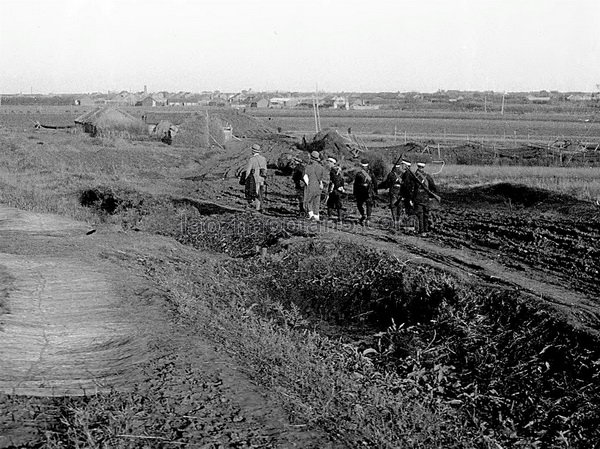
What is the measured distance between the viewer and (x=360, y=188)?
15609 mm

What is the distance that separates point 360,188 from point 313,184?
1.05 metres

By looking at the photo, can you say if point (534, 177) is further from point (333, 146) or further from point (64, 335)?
point (64, 335)

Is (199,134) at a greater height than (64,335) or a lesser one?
greater

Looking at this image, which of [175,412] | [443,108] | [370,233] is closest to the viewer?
[175,412]

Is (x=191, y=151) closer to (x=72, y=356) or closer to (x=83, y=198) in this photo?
(x=83, y=198)

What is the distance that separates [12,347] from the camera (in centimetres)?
731

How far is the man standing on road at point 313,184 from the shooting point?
15883 mm

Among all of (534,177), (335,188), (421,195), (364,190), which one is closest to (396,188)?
(364,190)

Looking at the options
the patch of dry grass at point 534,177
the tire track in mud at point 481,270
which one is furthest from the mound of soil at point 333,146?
the tire track in mud at point 481,270

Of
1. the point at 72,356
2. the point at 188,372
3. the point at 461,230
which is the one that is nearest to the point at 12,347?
the point at 72,356

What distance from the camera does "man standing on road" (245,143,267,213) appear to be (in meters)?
16.9

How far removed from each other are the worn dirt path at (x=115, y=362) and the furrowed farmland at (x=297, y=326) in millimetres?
22

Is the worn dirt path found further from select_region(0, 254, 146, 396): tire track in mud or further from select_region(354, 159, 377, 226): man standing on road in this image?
select_region(354, 159, 377, 226): man standing on road

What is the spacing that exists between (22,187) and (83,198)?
76.5 inches
